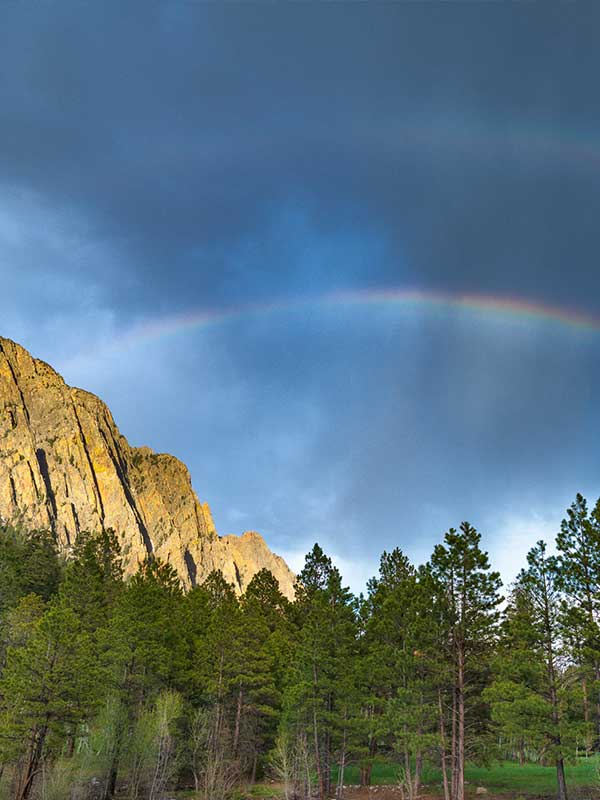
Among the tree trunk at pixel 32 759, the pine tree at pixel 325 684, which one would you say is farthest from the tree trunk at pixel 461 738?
the tree trunk at pixel 32 759

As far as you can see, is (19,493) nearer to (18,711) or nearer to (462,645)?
(18,711)

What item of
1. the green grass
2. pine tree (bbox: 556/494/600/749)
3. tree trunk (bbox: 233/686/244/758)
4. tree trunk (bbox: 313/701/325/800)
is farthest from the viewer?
tree trunk (bbox: 233/686/244/758)

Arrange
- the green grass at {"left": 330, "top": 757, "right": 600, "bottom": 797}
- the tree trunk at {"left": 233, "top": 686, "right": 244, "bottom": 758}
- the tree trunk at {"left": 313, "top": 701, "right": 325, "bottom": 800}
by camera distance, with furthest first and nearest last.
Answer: the tree trunk at {"left": 233, "top": 686, "right": 244, "bottom": 758}, the tree trunk at {"left": 313, "top": 701, "right": 325, "bottom": 800}, the green grass at {"left": 330, "top": 757, "right": 600, "bottom": 797}

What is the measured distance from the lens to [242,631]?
46.4 m

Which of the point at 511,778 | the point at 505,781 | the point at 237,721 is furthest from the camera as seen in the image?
the point at 237,721

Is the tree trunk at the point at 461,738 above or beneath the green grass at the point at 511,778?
above

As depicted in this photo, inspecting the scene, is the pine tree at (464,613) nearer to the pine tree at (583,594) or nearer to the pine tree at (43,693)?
the pine tree at (583,594)

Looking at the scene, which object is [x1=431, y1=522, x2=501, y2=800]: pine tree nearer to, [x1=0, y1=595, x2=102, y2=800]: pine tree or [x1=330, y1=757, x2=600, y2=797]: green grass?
[x1=330, y1=757, x2=600, y2=797]: green grass

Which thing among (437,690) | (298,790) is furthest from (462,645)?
(298,790)

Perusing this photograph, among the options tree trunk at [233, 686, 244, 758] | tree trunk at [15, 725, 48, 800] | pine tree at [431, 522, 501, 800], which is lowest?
tree trunk at [15, 725, 48, 800]

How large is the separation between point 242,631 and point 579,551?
27.0 m

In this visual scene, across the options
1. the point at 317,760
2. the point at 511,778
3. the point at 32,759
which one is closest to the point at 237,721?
the point at 317,760

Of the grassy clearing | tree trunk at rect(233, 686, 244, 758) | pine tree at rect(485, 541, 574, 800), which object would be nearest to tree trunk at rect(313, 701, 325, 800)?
the grassy clearing

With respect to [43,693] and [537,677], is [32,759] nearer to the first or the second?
[43,693]
